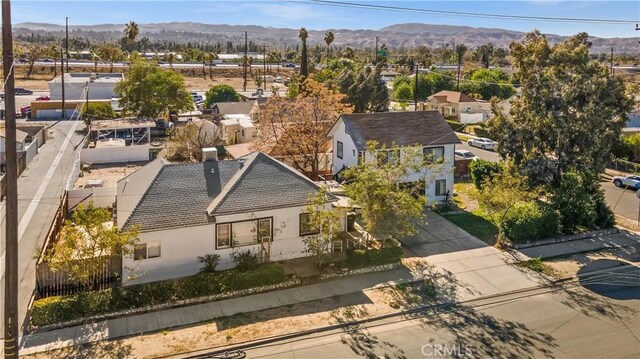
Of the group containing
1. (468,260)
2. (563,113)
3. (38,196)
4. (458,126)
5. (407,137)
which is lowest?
(468,260)

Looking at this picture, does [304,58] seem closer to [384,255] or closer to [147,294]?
[384,255]

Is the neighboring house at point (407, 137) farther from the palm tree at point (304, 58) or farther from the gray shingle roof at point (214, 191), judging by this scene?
the palm tree at point (304, 58)

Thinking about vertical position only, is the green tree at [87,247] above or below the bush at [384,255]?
above

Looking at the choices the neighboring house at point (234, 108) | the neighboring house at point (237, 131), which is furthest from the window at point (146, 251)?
the neighboring house at point (234, 108)

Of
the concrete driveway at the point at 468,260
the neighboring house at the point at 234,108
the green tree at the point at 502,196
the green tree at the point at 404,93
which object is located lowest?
Result: the concrete driveway at the point at 468,260

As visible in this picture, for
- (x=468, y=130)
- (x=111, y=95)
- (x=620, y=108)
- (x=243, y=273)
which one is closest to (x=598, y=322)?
(x=243, y=273)

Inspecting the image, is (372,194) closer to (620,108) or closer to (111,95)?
(620,108)

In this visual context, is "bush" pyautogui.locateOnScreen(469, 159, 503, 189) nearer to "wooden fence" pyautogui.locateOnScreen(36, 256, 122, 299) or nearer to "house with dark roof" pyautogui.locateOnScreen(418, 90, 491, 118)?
"wooden fence" pyautogui.locateOnScreen(36, 256, 122, 299)

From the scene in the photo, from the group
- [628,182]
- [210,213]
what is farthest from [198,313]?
[628,182]
